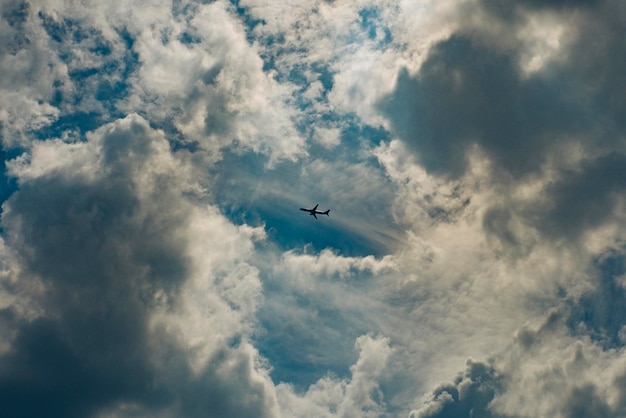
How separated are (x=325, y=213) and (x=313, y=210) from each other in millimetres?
16150

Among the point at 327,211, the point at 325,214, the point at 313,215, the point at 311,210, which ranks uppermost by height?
the point at 327,211

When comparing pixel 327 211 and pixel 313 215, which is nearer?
pixel 313 215

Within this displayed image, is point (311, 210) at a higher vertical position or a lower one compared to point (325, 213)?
lower

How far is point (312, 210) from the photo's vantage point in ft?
103

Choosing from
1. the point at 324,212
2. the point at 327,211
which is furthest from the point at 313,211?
the point at 327,211

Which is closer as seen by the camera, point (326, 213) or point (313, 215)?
point (313, 215)

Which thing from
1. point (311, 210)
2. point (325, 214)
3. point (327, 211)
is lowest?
point (311, 210)

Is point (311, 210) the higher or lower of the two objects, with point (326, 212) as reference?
lower

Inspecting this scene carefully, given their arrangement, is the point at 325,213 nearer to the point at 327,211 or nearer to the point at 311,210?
the point at 327,211

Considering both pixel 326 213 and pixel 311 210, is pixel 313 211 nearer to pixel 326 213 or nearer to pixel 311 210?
pixel 311 210

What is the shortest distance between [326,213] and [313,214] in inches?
602

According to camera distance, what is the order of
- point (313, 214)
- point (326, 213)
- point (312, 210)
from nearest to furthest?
point (312, 210) < point (313, 214) < point (326, 213)

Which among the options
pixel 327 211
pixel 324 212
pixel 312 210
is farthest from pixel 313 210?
pixel 327 211

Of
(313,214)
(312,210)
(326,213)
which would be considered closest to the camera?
(312,210)
